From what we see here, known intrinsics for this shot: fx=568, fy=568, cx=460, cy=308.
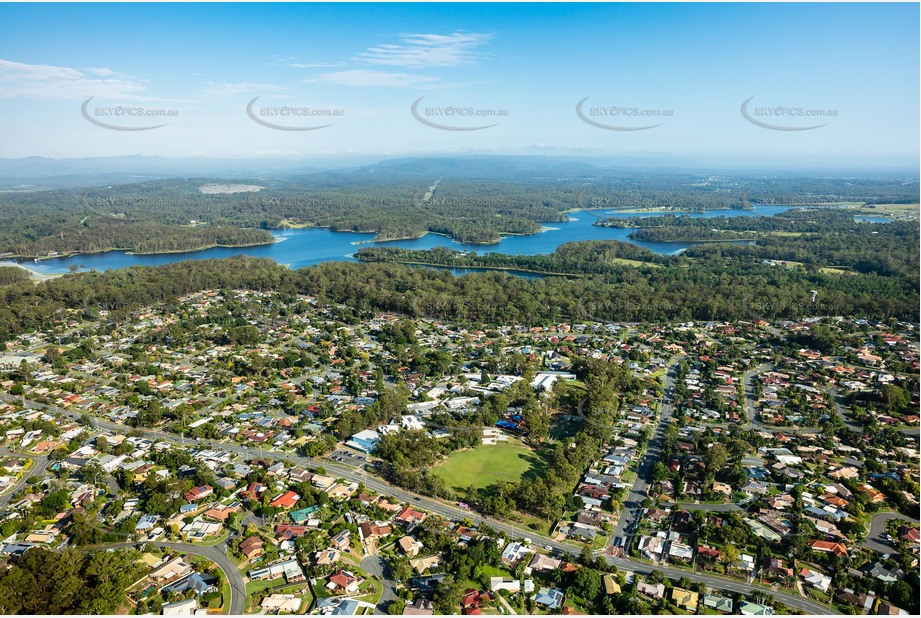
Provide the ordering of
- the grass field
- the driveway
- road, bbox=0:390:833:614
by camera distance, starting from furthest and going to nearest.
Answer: the grass field, road, bbox=0:390:833:614, the driveway

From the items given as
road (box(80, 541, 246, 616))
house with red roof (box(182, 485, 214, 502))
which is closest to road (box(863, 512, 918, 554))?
road (box(80, 541, 246, 616))

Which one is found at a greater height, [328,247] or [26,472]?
[328,247]

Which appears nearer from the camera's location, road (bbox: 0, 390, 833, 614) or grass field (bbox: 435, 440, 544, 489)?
road (bbox: 0, 390, 833, 614)

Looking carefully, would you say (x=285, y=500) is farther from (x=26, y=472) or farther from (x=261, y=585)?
(x=26, y=472)

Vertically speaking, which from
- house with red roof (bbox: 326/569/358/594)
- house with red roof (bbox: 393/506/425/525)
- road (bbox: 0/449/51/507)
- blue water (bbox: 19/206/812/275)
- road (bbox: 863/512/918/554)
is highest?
blue water (bbox: 19/206/812/275)

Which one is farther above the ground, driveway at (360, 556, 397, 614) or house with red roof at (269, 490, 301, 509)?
house with red roof at (269, 490, 301, 509)

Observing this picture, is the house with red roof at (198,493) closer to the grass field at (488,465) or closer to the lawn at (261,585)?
the lawn at (261,585)

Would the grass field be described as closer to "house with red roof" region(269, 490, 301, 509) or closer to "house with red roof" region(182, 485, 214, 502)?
"house with red roof" region(269, 490, 301, 509)

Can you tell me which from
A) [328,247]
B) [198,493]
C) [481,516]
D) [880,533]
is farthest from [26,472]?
Result: [328,247]
